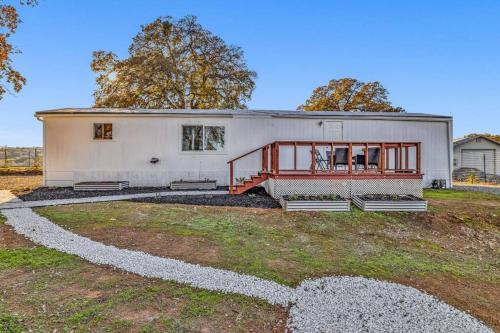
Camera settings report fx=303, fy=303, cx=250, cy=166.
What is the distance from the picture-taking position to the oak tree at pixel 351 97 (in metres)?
22.9

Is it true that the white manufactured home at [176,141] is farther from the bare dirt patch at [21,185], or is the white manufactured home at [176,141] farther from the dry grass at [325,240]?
the dry grass at [325,240]

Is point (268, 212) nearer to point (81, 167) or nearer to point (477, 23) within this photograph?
point (81, 167)

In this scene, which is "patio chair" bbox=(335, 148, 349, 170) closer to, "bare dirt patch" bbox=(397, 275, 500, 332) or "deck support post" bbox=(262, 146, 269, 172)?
"deck support post" bbox=(262, 146, 269, 172)

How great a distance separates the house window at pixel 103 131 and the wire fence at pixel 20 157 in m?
11.1

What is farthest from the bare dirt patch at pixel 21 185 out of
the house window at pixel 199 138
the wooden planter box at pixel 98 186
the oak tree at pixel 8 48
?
the house window at pixel 199 138

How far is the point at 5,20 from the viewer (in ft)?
36.6

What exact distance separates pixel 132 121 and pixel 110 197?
331 centimetres

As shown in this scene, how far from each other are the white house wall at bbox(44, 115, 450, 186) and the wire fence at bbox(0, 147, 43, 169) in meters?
10.4

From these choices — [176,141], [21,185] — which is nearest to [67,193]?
[176,141]

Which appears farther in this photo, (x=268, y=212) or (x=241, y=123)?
(x=241, y=123)

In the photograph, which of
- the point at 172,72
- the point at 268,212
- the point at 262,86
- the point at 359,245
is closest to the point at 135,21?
the point at 172,72

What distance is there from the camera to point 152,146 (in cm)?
1085

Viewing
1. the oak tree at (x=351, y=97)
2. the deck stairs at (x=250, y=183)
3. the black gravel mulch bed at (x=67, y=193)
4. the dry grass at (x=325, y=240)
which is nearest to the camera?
the dry grass at (x=325, y=240)

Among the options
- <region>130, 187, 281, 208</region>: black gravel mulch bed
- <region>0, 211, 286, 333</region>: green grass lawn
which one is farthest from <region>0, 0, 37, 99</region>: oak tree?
<region>0, 211, 286, 333</region>: green grass lawn
